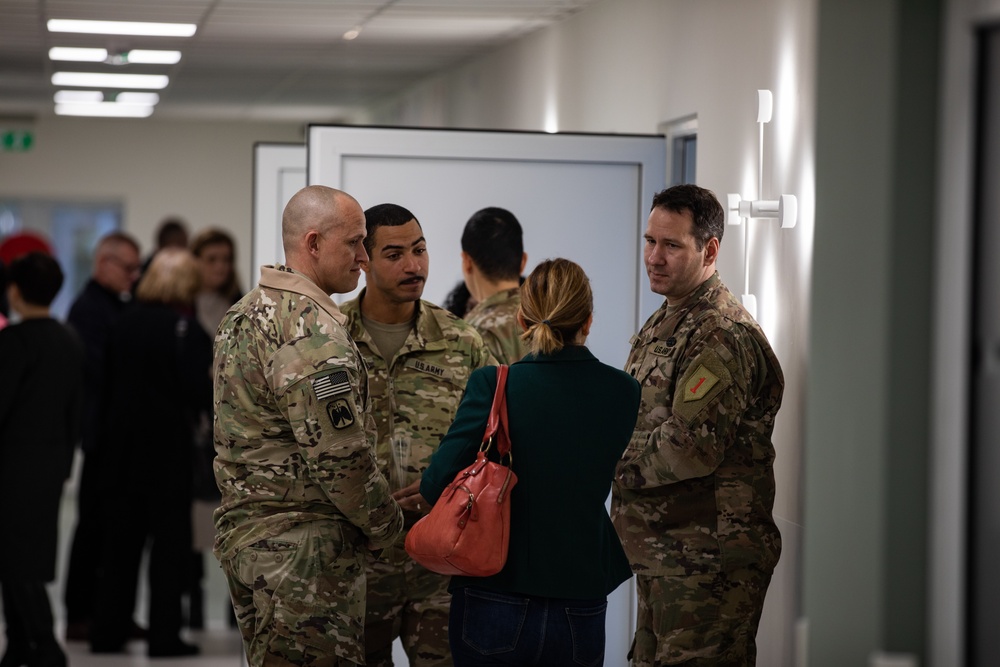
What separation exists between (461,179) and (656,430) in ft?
4.49

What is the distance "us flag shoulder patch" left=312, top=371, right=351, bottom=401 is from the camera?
8.13 ft

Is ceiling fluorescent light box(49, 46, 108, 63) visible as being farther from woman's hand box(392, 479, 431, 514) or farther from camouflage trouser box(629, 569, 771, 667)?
camouflage trouser box(629, 569, 771, 667)

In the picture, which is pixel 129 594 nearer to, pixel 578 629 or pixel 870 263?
pixel 578 629

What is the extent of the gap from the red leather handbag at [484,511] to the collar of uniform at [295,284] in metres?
0.44

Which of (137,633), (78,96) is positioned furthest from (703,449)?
(78,96)

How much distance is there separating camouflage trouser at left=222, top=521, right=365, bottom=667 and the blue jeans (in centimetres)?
32

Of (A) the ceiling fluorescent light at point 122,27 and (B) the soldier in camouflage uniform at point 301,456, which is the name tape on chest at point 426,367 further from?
(A) the ceiling fluorescent light at point 122,27

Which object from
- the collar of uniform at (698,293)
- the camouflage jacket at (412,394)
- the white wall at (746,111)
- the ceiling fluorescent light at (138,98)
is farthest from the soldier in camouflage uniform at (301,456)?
the ceiling fluorescent light at (138,98)

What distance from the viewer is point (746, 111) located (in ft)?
12.2

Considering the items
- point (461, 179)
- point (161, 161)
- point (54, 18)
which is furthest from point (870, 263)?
point (161, 161)

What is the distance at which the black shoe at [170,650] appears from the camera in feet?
17.1

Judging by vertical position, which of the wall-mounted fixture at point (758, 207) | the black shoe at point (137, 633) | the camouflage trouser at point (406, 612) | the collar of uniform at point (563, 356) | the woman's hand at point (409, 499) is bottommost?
the black shoe at point (137, 633)

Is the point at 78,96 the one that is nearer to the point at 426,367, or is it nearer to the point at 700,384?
the point at 426,367

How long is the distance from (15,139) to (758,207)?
383 inches
